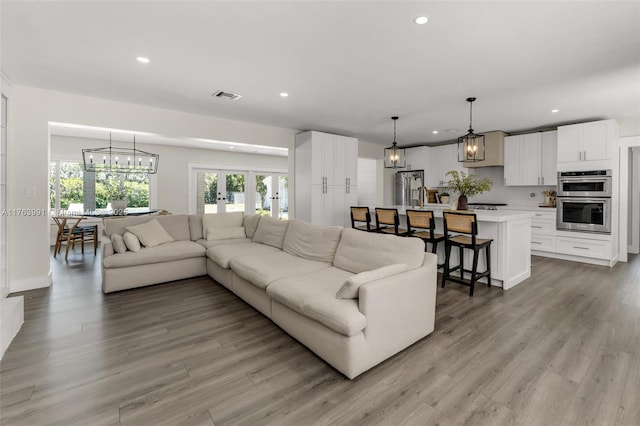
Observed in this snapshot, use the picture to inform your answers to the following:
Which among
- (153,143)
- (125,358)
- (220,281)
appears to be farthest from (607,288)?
(153,143)

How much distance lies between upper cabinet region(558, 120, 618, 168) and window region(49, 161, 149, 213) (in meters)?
9.07

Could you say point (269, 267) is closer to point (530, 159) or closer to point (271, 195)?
point (530, 159)

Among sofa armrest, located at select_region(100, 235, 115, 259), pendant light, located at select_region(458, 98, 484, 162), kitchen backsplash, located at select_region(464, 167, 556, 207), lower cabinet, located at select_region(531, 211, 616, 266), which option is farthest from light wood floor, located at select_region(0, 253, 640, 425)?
kitchen backsplash, located at select_region(464, 167, 556, 207)

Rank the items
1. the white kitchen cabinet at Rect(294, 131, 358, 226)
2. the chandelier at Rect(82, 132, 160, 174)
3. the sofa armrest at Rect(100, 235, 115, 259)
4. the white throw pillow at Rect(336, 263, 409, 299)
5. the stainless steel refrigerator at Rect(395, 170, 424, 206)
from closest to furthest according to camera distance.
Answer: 1. the white throw pillow at Rect(336, 263, 409, 299)
2. the sofa armrest at Rect(100, 235, 115, 259)
3. the chandelier at Rect(82, 132, 160, 174)
4. the white kitchen cabinet at Rect(294, 131, 358, 226)
5. the stainless steel refrigerator at Rect(395, 170, 424, 206)

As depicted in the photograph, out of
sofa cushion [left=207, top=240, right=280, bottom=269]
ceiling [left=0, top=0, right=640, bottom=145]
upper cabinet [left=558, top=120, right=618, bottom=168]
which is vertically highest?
ceiling [left=0, top=0, right=640, bottom=145]

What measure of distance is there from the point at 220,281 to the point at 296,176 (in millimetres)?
2841

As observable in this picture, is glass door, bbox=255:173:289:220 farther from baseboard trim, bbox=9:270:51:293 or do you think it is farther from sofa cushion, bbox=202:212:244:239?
baseboard trim, bbox=9:270:51:293

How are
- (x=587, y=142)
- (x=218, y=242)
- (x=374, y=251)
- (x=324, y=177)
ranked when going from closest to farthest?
(x=374, y=251) → (x=218, y=242) → (x=587, y=142) → (x=324, y=177)

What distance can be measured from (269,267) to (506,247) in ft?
9.50

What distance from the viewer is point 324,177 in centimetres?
593

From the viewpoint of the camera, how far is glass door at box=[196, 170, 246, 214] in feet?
A: 28.2

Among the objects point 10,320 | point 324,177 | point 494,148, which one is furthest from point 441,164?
point 10,320

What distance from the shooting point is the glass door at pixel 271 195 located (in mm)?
9734

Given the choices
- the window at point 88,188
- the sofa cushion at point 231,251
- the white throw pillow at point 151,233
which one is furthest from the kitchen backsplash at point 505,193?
the window at point 88,188
